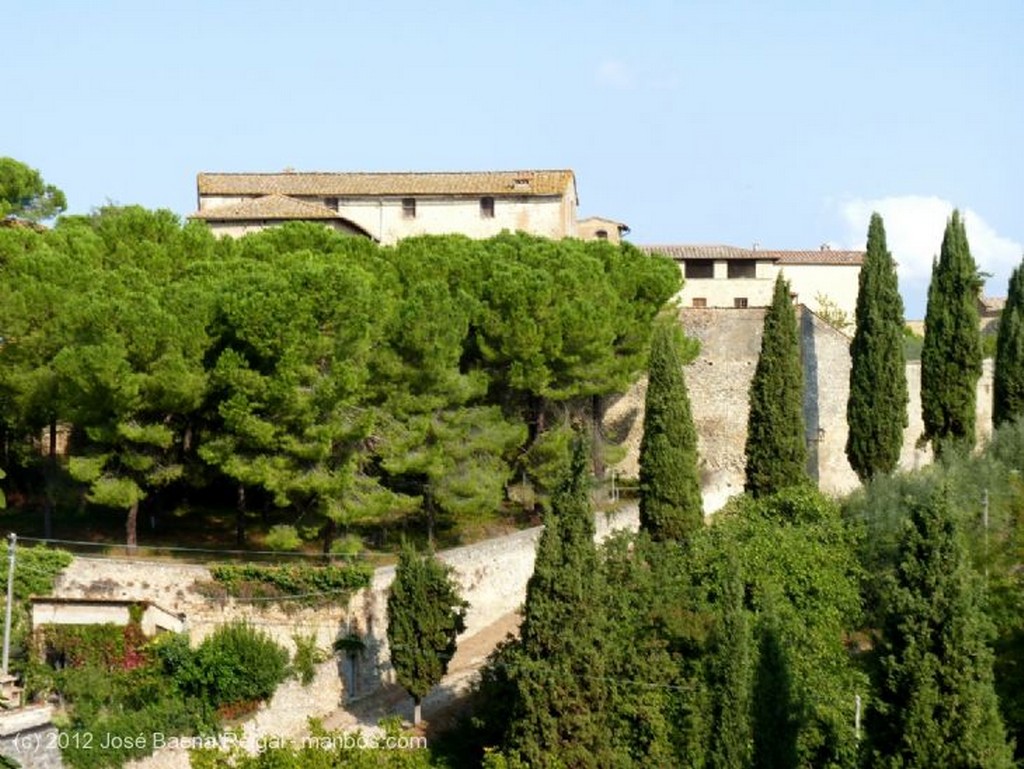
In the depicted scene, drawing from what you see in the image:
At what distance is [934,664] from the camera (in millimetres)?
17562

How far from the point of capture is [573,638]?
71.5 feet

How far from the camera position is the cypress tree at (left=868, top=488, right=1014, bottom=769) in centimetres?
1733

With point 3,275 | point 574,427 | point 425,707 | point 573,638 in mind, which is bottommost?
point 425,707

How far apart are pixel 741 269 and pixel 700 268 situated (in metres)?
1.29

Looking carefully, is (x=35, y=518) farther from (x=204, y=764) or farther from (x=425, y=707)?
(x=204, y=764)

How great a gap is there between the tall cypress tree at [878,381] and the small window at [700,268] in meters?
12.8

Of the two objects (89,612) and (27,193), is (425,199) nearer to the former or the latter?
(27,193)

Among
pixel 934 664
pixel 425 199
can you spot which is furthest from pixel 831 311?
pixel 934 664

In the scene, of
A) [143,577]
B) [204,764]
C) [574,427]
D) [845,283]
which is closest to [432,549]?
[143,577]

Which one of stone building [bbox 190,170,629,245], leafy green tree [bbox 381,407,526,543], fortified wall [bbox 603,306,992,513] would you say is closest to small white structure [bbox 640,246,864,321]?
stone building [bbox 190,170,629,245]

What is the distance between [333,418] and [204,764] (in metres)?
10.0

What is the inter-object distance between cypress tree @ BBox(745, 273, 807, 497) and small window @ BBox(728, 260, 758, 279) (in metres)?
14.6

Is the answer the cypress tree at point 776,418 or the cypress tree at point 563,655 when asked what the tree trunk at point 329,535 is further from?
the cypress tree at point 776,418

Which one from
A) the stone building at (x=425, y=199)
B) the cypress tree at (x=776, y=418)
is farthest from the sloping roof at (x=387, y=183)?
the cypress tree at (x=776, y=418)
